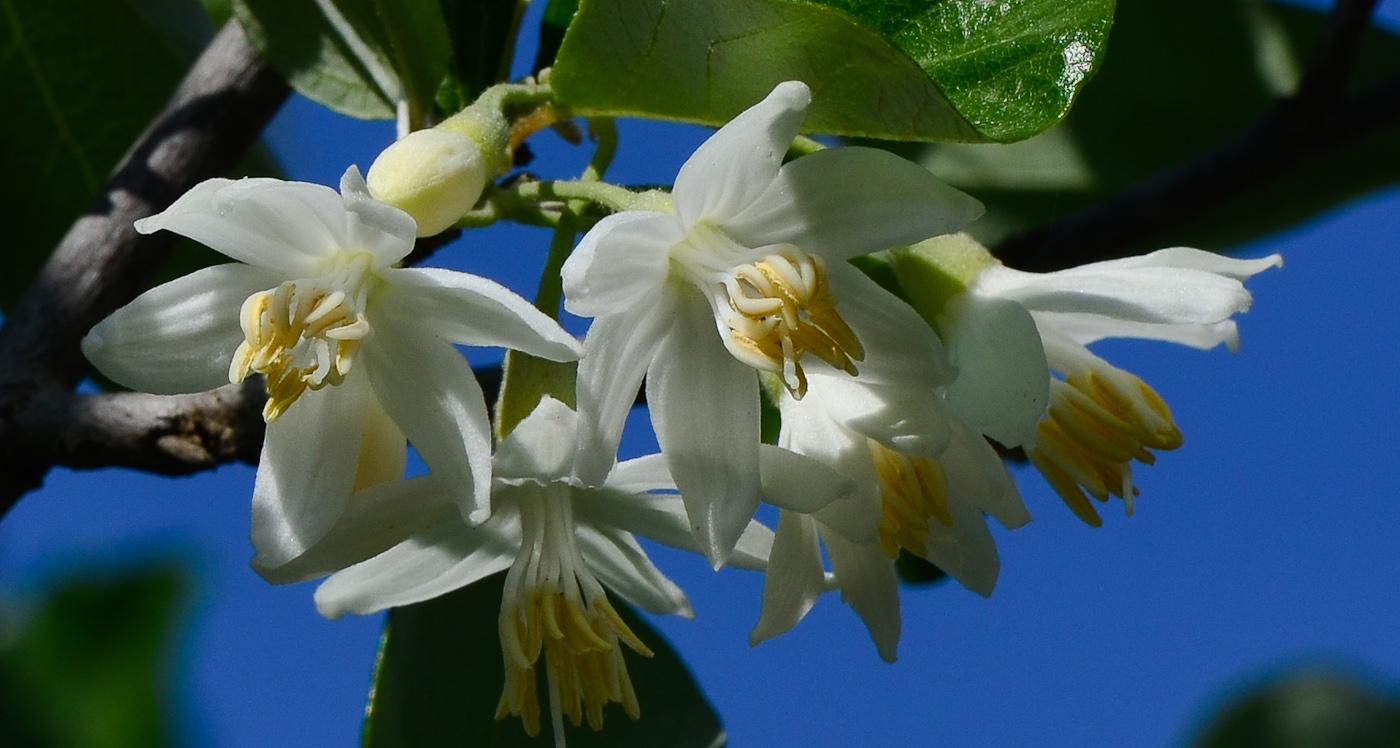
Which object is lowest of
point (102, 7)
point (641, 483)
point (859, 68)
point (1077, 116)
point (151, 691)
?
point (151, 691)

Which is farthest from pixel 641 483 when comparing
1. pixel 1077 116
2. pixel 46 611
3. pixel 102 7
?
pixel 46 611

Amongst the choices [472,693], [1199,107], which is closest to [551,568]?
[472,693]

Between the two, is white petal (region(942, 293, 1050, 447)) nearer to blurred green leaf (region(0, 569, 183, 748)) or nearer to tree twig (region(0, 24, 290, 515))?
tree twig (region(0, 24, 290, 515))

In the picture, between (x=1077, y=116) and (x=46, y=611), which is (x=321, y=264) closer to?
(x=1077, y=116)

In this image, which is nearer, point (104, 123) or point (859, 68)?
point (859, 68)

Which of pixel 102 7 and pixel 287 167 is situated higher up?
pixel 102 7

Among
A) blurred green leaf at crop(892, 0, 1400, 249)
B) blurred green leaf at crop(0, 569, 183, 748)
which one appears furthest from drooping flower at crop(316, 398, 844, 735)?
blurred green leaf at crop(0, 569, 183, 748)

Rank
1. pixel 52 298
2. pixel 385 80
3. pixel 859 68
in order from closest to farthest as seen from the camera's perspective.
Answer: pixel 859 68 < pixel 52 298 < pixel 385 80
